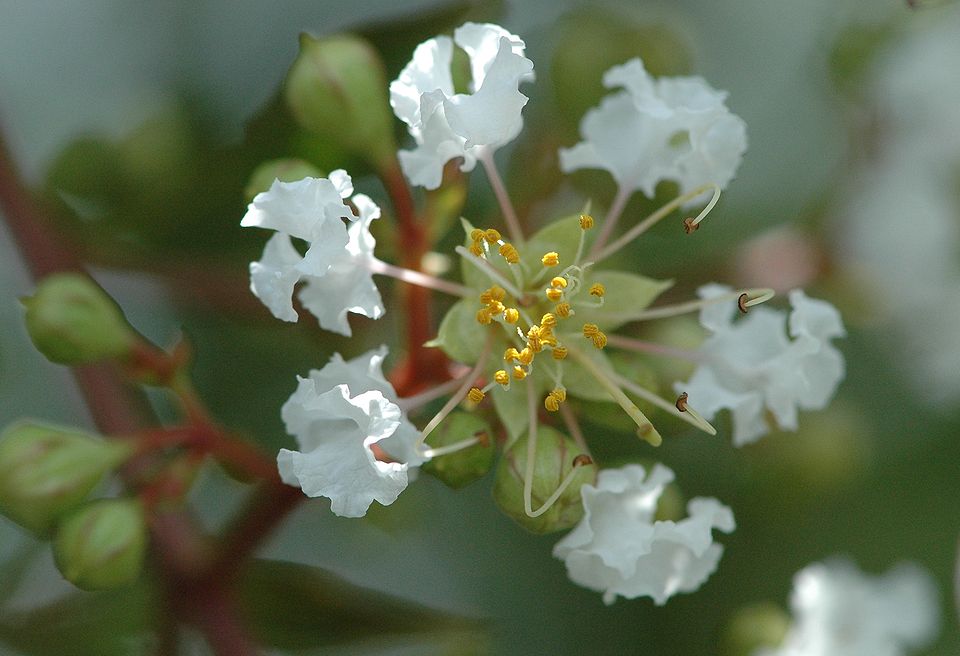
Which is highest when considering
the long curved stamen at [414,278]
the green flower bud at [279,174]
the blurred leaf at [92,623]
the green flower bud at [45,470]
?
the green flower bud at [279,174]

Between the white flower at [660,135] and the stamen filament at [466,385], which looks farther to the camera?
the white flower at [660,135]

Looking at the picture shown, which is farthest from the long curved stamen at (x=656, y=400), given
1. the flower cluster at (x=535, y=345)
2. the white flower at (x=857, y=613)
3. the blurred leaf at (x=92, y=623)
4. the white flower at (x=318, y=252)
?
the blurred leaf at (x=92, y=623)

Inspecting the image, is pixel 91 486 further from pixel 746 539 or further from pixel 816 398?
pixel 746 539

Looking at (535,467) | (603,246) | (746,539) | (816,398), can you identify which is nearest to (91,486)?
(535,467)

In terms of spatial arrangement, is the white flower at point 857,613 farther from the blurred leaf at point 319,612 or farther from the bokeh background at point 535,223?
the blurred leaf at point 319,612

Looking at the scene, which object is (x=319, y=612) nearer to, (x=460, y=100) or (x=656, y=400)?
(x=656, y=400)

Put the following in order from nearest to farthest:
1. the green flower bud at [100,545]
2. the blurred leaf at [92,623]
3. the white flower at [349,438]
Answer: the white flower at [349,438] → the green flower bud at [100,545] → the blurred leaf at [92,623]
